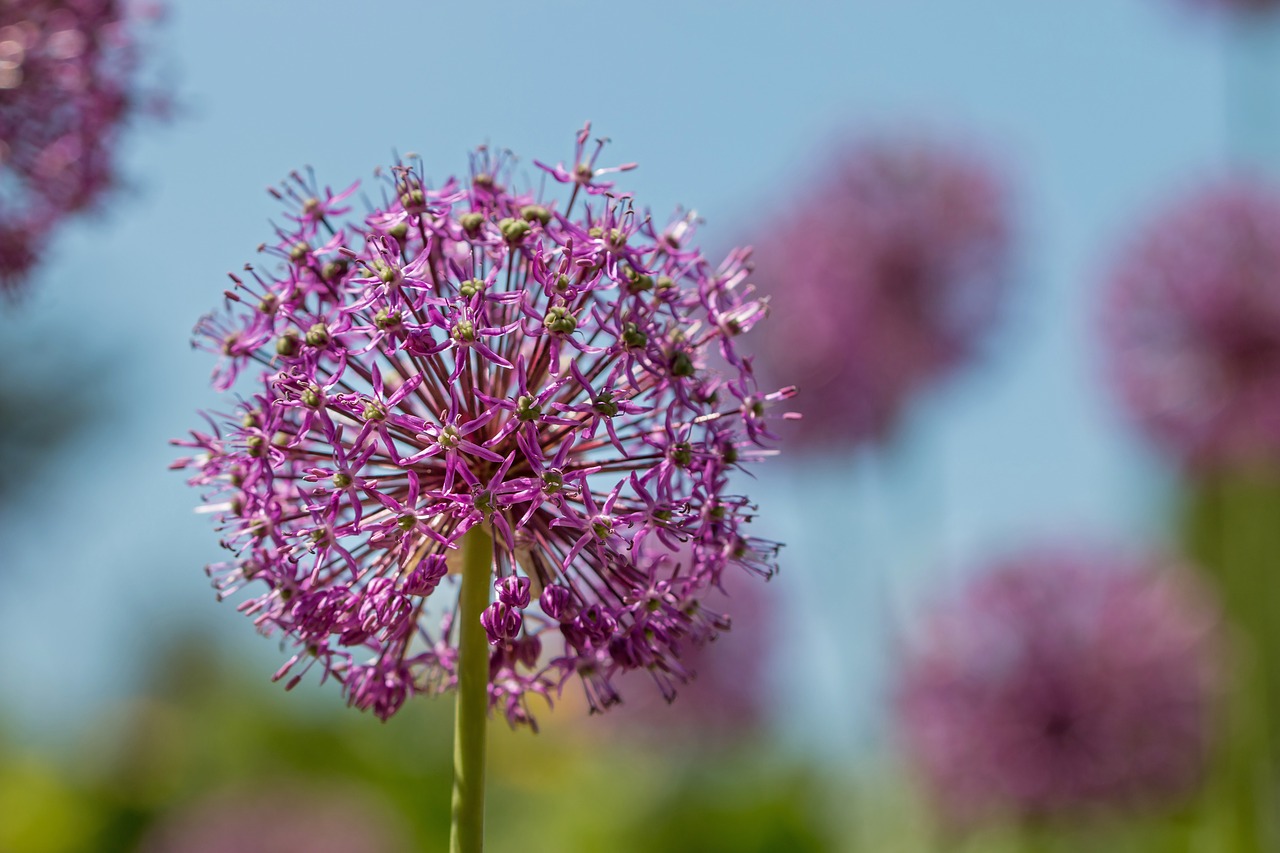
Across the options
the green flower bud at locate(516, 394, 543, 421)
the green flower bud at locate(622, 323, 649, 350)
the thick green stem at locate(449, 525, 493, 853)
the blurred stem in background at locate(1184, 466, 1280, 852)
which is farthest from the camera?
the blurred stem in background at locate(1184, 466, 1280, 852)

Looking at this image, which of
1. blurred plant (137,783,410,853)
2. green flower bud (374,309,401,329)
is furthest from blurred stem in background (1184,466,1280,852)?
green flower bud (374,309,401,329)

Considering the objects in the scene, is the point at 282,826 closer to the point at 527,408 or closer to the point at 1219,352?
the point at 1219,352

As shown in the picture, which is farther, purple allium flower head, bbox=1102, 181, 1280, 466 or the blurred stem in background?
purple allium flower head, bbox=1102, 181, 1280, 466

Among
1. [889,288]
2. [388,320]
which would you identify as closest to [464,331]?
[388,320]

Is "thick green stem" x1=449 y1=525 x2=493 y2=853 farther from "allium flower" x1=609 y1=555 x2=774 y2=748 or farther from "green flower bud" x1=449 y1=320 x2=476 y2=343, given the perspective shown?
"allium flower" x1=609 y1=555 x2=774 y2=748

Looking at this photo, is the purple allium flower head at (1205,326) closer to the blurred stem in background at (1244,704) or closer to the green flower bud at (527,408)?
the blurred stem in background at (1244,704)

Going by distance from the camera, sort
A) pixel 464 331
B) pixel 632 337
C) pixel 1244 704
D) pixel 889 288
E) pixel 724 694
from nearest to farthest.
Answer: pixel 464 331 < pixel 632 337 < pixel 1244 704 < pixel 889 288 < pixel 724 694

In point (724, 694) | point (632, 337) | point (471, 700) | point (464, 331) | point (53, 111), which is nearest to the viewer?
point (471, 700)

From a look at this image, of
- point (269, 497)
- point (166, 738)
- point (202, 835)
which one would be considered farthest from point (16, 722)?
point (269, 497)
